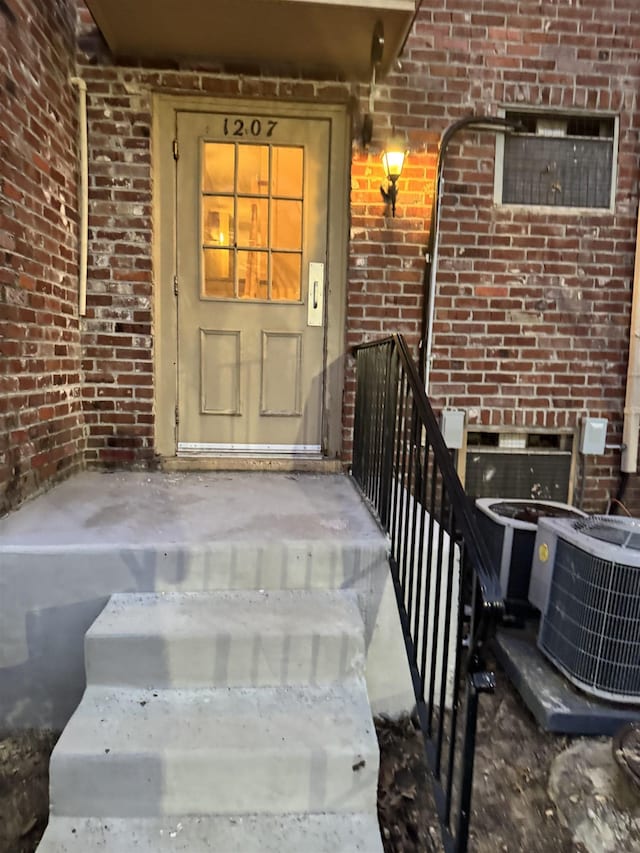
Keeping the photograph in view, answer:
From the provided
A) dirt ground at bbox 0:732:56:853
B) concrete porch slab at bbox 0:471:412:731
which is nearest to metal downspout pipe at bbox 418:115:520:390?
concrete porch slab at bbox 0:471:412:731

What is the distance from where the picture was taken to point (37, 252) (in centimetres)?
274

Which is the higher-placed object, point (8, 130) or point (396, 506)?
point (8, 130)

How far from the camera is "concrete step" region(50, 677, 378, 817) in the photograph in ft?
5.27

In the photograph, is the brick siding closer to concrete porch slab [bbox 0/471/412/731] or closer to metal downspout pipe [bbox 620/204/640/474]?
metal downspout pipe [bbox 620/204/640/474]

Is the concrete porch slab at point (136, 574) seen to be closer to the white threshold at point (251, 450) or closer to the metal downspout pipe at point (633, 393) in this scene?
the white threshold at point (251, 450)

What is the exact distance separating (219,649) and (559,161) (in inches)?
131

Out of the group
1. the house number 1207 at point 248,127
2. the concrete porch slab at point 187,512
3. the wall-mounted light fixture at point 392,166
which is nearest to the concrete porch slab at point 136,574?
the concrete porch slab at point 187,512

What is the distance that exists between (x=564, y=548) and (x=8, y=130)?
120 inches

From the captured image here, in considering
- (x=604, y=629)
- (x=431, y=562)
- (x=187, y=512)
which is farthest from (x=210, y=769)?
(x=604, y=629)

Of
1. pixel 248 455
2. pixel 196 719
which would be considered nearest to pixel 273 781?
pixel 196 719

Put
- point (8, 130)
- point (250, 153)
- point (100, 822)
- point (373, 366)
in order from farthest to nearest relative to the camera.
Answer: point (250, 153), point (373, 366), point (8, 130), point (100, 822)

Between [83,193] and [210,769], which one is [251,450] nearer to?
[83,193]

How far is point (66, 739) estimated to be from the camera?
1.64 meters

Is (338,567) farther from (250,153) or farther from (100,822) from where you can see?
(250,153)
